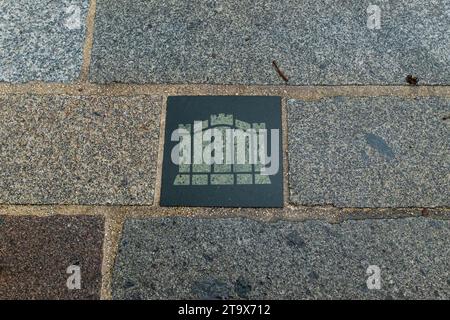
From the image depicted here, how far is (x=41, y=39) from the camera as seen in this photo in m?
2.27

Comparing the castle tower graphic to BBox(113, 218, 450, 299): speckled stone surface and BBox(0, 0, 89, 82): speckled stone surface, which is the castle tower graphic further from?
BBox(0, 0, 89, 82): speckled stone surface

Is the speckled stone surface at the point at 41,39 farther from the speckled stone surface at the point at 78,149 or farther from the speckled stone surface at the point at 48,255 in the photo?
the speckled stone surface at the point at 48,255

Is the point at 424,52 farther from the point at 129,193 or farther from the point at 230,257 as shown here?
the point at 129,193

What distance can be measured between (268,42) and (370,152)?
647mm

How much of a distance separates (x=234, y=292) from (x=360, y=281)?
0.44 m

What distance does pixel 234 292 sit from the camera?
1.79m

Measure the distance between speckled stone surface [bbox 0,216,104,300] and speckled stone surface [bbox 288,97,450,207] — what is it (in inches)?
30.4

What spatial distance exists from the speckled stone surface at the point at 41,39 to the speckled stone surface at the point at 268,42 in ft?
0.32

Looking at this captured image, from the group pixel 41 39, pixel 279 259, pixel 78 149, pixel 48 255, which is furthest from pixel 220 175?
pixel 41 39

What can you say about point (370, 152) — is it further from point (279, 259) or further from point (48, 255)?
point (48, 255)

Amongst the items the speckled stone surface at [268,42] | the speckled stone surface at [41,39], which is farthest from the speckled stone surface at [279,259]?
the speckled stone surface at [41,39]

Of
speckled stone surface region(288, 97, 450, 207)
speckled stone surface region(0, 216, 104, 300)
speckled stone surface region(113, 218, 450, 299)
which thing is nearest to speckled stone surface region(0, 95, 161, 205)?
speckled stone surface region(0, 216, 104, 300)

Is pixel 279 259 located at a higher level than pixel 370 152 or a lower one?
lower

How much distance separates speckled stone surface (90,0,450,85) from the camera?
2.18 meters
